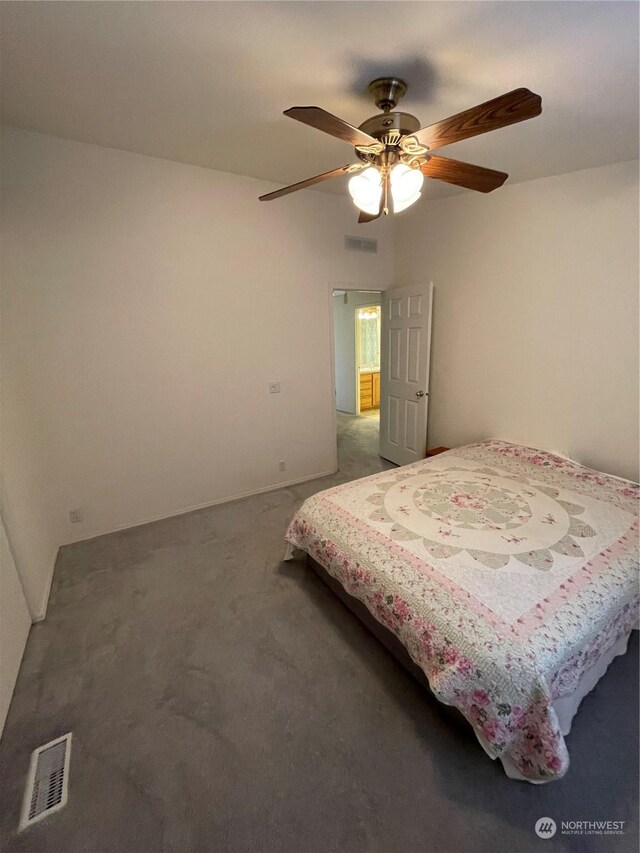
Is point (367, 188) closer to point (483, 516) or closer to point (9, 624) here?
point (483, 516)

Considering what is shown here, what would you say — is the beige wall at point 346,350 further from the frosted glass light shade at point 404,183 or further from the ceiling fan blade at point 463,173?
the frosted glass light shade at point 404,183

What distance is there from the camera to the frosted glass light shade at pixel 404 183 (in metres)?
1.46

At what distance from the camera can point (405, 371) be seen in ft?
12.7

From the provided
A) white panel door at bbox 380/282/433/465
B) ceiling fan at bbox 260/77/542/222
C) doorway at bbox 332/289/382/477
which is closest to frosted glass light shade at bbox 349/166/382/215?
ceiling fan at bbox 260/77/542/222

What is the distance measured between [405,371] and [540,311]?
1.40 meters

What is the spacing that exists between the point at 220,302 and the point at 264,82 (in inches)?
62.5

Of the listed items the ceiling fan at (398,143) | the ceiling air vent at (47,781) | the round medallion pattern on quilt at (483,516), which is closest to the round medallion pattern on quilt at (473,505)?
the round medallion pattern on quilt at (483,516)

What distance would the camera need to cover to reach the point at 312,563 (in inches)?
91.7

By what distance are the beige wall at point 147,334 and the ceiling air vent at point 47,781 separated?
2.92ft

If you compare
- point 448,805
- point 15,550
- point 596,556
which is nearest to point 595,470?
point 596,556

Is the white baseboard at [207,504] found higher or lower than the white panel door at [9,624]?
lower

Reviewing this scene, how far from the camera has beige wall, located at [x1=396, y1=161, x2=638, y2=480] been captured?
2350mm

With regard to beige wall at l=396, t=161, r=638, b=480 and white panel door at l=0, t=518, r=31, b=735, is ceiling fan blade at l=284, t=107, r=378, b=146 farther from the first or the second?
white panel door at l=0, t=518, r=31, b=735

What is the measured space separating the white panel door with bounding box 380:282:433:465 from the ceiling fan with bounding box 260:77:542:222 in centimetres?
186
